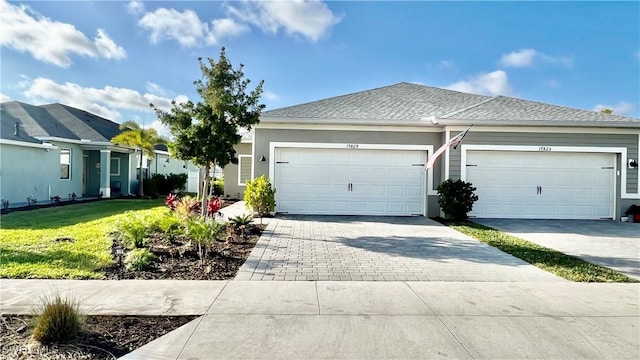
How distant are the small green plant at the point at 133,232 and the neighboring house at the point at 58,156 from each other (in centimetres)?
1026

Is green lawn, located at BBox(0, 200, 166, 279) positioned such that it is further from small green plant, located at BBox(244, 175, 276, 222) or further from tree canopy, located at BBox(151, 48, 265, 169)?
small green plant, located at BBox(244, 175, 276, 222)

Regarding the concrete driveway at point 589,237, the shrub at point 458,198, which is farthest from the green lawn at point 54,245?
the shrub at point 458,198

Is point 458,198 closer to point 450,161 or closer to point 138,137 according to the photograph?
point 450,161

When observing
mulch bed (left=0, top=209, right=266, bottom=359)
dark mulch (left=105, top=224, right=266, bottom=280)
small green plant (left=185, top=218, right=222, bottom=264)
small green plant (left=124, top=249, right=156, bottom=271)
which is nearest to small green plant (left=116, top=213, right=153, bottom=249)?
dark mulch (left=105, top=224, right=266, bottom=280)

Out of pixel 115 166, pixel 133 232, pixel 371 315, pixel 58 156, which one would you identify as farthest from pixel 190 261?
pixel 115 166

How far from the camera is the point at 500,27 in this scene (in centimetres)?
1255

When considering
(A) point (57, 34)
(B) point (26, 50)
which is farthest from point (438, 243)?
(B) point (26, 50)

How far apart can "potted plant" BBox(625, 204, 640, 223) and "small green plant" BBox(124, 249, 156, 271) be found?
15.4 m

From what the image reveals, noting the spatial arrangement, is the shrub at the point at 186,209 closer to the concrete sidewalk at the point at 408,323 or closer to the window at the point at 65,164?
the concrete sidewalk at the point at 408,323

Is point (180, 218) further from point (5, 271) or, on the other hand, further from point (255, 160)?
point (255, 160)

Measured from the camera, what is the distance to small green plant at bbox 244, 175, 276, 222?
1190 centimetres

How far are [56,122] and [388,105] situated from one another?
1698 centimetres

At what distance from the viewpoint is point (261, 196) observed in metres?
11.9

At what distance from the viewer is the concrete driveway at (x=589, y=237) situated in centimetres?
711
